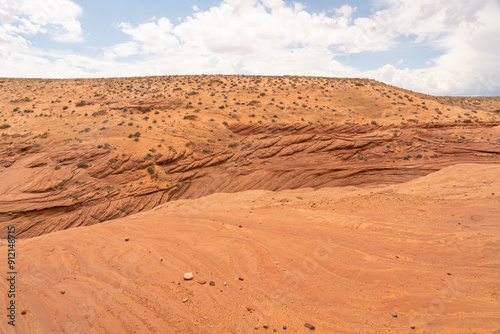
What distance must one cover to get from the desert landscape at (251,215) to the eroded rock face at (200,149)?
12 cm

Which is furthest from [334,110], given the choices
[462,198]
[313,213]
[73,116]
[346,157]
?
[73,116]

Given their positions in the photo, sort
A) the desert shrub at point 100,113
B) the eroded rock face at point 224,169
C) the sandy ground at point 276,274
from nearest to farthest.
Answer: the sandy ground at point 276,274 < the eroded rock face at point 224,169 < the desert shrub at point 100,113

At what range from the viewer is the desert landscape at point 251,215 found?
192 inches

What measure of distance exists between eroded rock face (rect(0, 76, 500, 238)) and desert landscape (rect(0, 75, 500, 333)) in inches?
4.6

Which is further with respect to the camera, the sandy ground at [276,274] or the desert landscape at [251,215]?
the desert landscape at [251,215]

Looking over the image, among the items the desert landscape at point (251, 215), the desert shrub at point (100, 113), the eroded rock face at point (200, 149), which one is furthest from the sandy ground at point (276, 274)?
the desert shrub at point (100, 113)

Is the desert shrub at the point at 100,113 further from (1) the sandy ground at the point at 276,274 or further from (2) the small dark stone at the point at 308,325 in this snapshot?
(2) the small dark stone at the point at 308,325

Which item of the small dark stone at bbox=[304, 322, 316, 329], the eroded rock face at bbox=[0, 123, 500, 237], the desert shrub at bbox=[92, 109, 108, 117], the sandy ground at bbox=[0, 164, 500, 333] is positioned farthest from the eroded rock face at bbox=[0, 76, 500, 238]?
the small dark stone at bbox=[304, 322, 316, 329]

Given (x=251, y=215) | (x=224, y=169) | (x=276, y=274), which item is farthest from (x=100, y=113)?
(x=276, y=274)

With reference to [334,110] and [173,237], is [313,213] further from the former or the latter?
[334,110]

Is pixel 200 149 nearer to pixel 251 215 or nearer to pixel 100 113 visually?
pixel 251 215

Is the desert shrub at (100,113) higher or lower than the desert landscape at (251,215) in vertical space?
higher

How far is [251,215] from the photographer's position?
1005cm

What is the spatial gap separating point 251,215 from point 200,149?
11.5m
